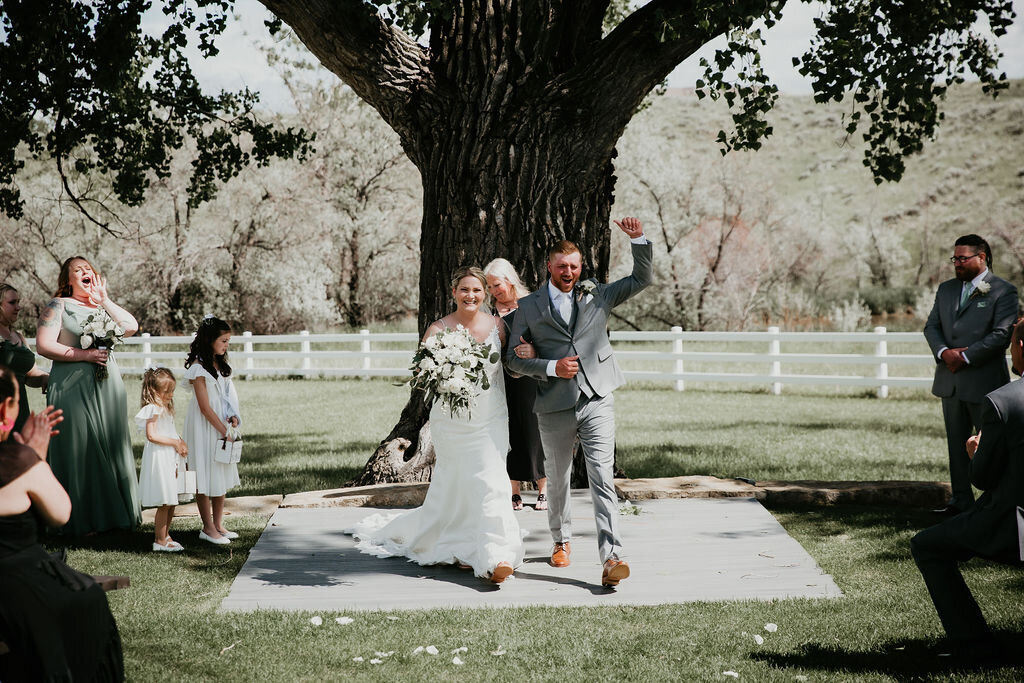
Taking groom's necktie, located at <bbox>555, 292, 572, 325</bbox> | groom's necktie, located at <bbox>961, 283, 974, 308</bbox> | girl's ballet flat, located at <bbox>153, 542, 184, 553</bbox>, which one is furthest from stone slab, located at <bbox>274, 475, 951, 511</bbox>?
groom's necktie, located at <bbox>555, 292, 572, 325</bbox>

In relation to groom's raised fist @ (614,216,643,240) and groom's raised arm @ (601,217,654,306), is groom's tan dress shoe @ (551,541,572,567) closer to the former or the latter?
groom's raised arm @ (601,217,654,306)

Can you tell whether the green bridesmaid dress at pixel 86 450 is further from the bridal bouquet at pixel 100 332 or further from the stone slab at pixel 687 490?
the stone slab at pixel 687 490

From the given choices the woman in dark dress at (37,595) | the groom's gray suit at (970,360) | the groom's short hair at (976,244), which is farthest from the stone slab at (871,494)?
the woman in dark dress at (37,595)

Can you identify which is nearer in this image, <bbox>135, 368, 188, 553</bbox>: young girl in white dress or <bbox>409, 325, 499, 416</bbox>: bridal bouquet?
<bbox>409, 325, 499, 416</bbox>: bridal bouquet

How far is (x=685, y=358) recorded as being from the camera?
63.6 ft

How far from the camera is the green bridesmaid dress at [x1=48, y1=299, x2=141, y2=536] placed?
7.54m

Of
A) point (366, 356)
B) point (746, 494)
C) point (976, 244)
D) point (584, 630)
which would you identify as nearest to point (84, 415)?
point (584, 630)

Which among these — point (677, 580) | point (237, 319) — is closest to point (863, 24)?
point (677, 580)

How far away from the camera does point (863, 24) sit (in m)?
10.2

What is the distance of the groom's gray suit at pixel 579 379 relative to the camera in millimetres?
6125

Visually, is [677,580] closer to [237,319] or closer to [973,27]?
[973,27]

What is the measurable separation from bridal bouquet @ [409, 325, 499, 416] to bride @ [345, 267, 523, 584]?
118 millimetres

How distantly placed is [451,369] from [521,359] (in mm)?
470

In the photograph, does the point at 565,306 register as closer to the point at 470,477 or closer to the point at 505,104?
the point at 470,477
